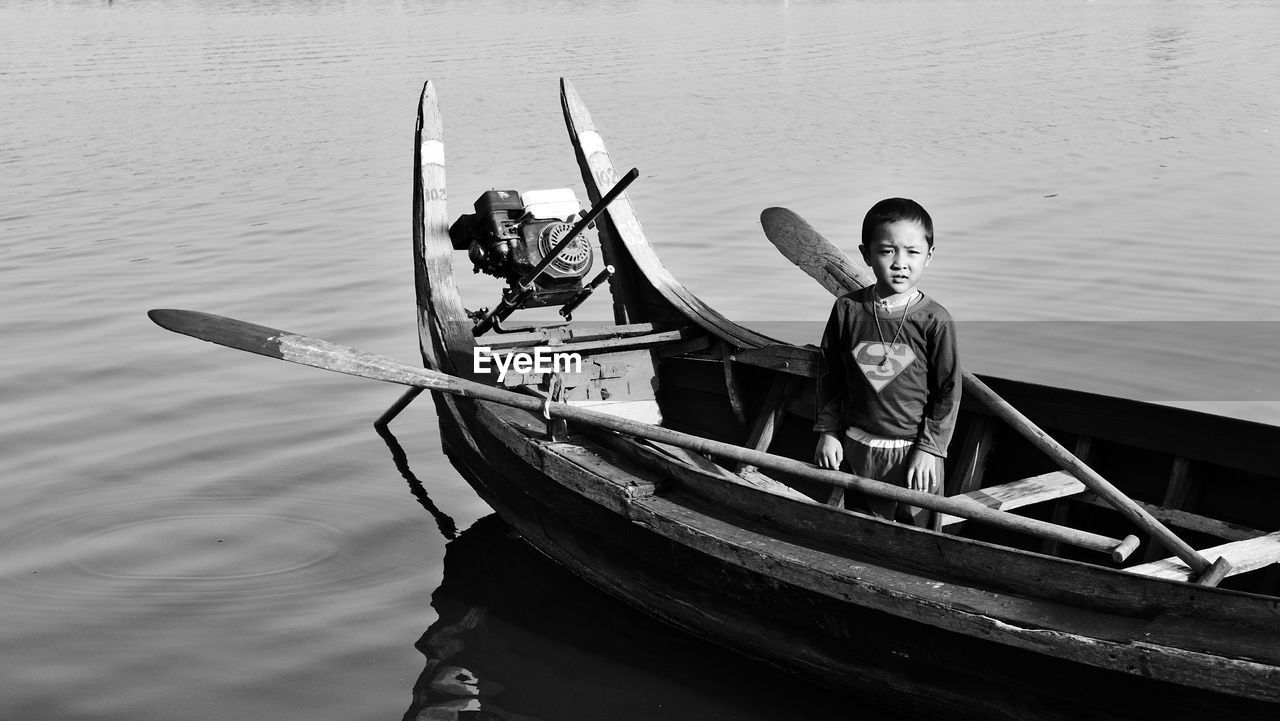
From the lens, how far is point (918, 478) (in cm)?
367

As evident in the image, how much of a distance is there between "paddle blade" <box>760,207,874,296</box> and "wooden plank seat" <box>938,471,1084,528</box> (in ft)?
3.52

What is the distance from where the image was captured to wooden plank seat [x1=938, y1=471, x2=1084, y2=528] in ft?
12.5

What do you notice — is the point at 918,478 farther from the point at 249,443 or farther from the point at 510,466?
the point at 249,443

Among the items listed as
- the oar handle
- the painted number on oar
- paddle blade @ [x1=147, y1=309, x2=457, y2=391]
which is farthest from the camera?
the painted number on oar

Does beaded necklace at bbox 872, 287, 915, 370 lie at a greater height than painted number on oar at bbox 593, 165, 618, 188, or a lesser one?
lesser

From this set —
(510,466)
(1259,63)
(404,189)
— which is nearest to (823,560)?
(510,466)

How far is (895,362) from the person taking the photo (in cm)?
365

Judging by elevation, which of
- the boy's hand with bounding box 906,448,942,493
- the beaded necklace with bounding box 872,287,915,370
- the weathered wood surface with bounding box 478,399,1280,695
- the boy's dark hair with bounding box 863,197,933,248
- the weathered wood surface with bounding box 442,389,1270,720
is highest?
the boy's dark hair with bounding box 863,197,933,248

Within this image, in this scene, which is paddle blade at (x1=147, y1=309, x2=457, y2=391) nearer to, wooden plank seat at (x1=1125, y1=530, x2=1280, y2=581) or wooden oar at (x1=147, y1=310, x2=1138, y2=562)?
wooden oar at (x1=147, y1=310, x2=1138, y2=562)

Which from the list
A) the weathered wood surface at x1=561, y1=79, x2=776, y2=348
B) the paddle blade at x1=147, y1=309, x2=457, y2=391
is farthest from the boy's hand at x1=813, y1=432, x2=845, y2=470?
the paddle blade at x1=147, y1=309, x2=457, y2=391

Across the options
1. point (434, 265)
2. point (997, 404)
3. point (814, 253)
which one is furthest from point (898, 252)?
point (434, 265)

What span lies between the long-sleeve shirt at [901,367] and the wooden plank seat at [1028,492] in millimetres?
281

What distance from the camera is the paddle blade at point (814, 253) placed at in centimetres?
477

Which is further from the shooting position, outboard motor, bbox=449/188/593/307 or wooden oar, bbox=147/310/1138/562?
outboard motor, bbox=449/188/593/307
